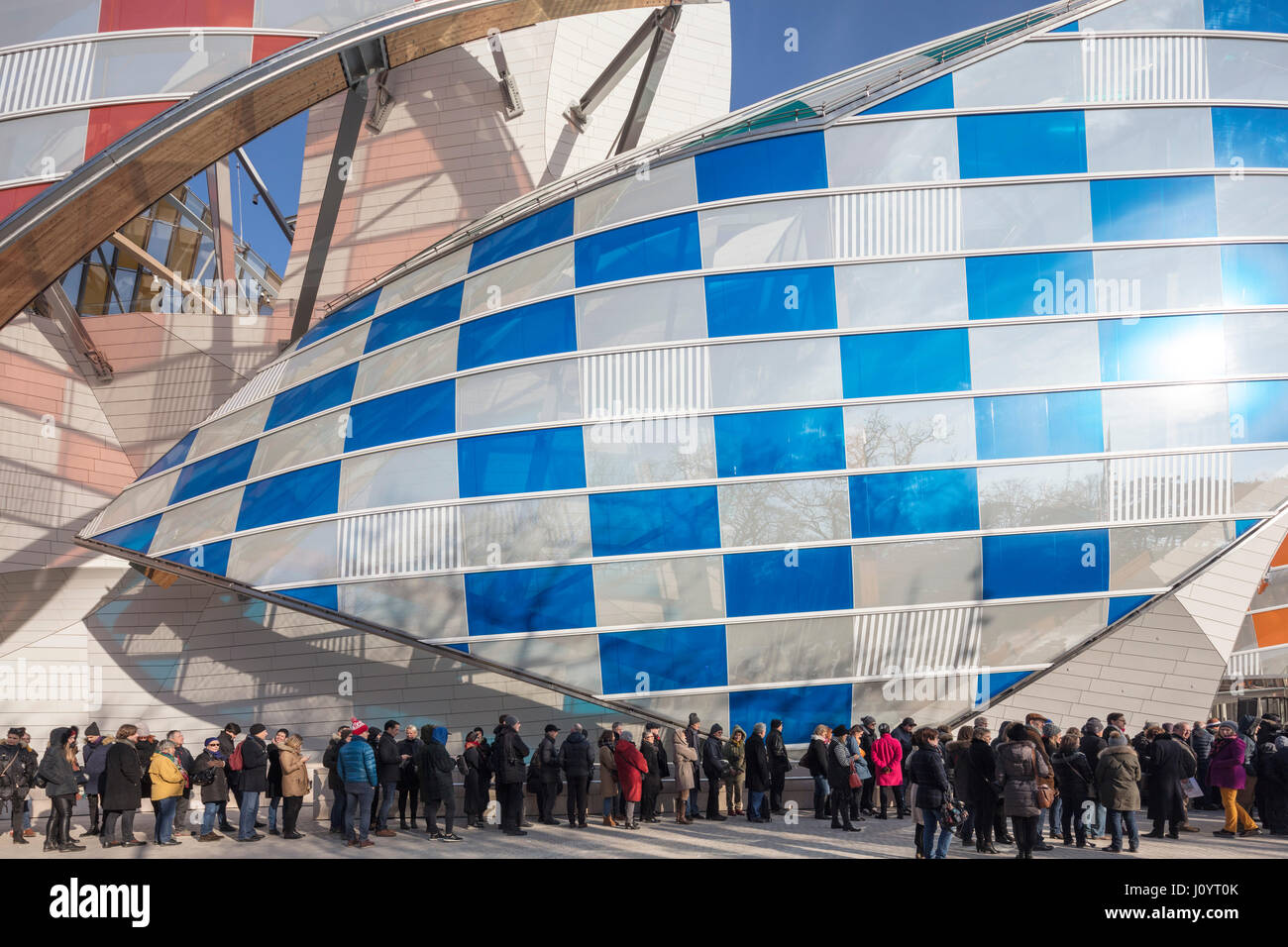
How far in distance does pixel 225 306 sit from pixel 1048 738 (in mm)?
21259

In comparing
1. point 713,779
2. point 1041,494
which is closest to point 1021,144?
point 1041,494

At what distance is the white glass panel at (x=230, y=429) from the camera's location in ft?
53.0

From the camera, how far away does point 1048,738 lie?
41.7ft

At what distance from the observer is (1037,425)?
47.6ft

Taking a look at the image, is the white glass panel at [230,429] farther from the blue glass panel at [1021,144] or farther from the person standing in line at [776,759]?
the blue glass panel at [1021,144]

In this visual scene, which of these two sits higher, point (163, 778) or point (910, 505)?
point (910, 505)

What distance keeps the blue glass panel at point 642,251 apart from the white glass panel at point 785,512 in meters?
3.95

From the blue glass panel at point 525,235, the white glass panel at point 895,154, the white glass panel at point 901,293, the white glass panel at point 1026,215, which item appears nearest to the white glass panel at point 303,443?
the blue glass panel at point 525,235

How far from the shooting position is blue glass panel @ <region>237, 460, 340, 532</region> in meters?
14.9

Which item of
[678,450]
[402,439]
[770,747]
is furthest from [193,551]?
[770,747]

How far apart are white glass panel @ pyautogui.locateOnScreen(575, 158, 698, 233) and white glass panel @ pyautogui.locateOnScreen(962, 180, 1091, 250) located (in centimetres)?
471

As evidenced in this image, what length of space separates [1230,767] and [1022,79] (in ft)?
37.6

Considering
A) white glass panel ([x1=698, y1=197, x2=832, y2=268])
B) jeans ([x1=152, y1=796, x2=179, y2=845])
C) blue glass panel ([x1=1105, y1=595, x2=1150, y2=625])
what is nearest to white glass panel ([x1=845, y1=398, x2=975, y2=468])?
white glass panel ([x1=698, y1=197, x2=832, y2=268])

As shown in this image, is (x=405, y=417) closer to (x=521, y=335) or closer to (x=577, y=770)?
(x=521, y=335)
